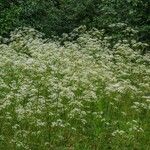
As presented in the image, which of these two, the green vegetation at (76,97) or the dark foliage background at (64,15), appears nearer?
the green vegetation at (76,97)

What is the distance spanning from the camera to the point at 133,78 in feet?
43.1

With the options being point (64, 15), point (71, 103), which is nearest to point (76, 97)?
point (71, 103)

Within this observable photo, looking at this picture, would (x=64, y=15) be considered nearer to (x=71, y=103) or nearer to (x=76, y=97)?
(x=76, y=97)

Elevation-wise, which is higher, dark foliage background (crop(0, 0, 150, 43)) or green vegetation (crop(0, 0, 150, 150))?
dark foliage background (crop(0, 0, 150, 43))

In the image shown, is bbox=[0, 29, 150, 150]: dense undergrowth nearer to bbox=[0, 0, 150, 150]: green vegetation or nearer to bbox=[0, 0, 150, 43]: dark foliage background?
bbox=[0, 0, 150, 150]: green vegetation

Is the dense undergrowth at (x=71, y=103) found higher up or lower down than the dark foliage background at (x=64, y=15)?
lower down

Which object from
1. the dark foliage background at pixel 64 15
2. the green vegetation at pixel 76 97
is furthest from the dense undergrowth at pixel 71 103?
the dark foliage background at pixel 64 15

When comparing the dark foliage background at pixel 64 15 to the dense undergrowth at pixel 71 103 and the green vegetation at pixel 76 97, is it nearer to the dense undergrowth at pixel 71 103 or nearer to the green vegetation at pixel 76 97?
the green vegetation at pixel 76 97

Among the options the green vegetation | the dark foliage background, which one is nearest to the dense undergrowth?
the green vegetation

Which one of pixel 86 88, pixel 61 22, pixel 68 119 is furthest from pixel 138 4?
pixel 68 119

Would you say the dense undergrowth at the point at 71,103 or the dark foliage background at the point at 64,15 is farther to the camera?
the dark foliage background at the point at 64,15

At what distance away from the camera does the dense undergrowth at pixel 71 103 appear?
9.75m

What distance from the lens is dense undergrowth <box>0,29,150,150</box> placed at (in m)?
9.75

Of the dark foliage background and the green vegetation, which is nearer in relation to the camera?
the green vegetation
